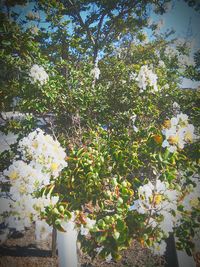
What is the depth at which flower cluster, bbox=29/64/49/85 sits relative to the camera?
9.04 ft

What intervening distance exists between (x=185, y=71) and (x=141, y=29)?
1.22 metres

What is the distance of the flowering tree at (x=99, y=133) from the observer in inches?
79.4

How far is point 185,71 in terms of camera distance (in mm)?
4242

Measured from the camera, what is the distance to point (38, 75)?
9.10 ft

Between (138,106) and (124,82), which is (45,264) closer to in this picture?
(138,106)

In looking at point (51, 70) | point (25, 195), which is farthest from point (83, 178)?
point (51, 70)

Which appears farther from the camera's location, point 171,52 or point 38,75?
point 171,52

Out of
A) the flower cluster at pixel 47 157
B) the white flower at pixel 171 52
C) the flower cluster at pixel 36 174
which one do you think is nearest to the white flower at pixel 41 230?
the flower cluster at pixel 36 174

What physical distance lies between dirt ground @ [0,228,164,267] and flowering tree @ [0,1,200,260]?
9.8 inches

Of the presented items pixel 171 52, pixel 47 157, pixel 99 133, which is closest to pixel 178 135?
pixel 99 133

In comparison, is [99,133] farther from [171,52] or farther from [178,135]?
[171,52]

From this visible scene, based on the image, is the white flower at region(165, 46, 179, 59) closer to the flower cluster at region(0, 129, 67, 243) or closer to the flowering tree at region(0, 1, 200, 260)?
the flowering tree at region(0, 1, 200, 260)

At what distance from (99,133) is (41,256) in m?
2.02

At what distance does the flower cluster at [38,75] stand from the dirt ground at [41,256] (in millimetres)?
2205
